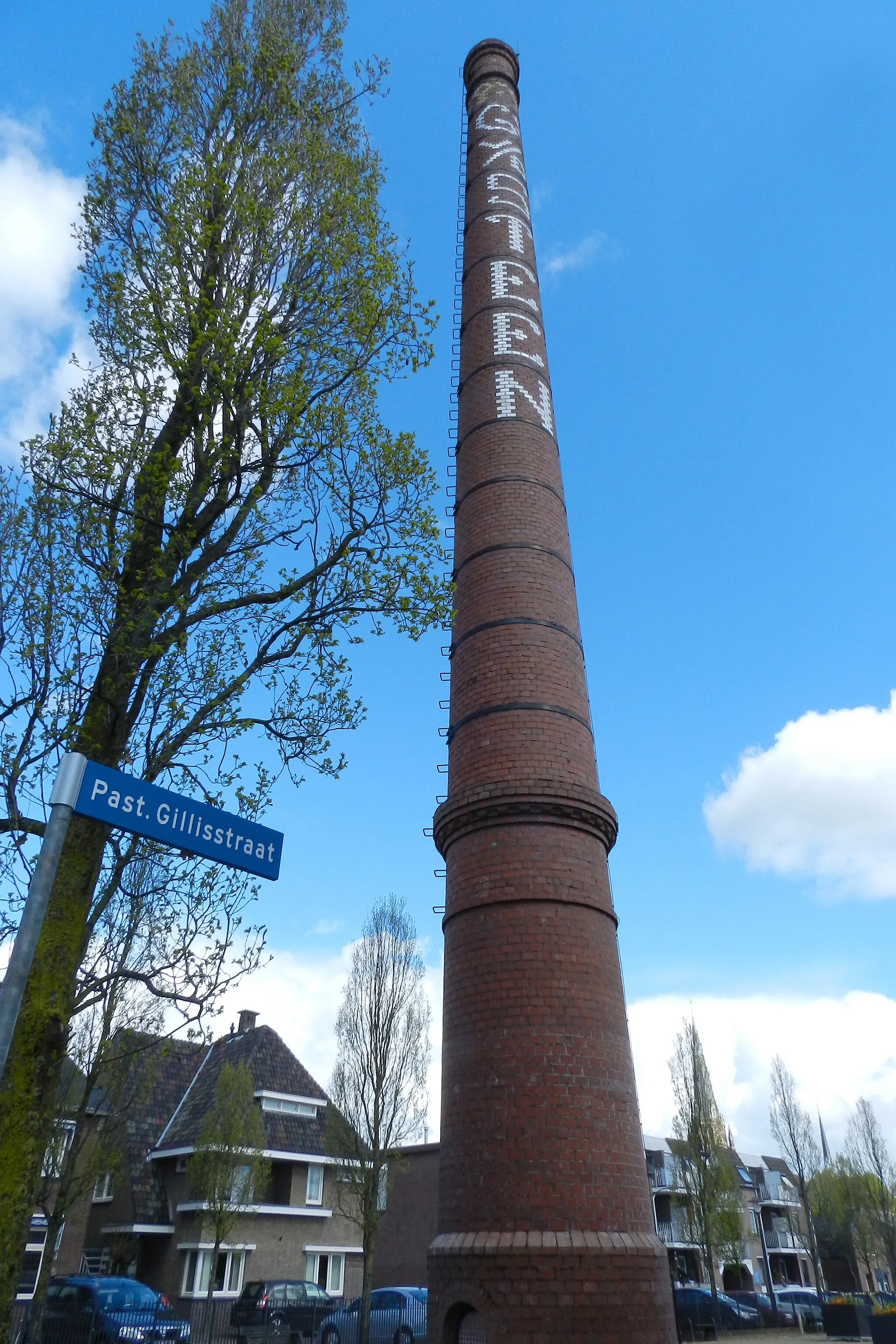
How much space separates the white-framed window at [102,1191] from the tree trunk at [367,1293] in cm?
947

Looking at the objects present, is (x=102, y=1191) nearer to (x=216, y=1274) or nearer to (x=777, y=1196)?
(x=216, y=1274)

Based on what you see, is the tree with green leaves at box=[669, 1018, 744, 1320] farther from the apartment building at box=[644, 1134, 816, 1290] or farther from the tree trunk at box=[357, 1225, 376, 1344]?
the tree trunk at box=[357, 1225, 376, 1344]

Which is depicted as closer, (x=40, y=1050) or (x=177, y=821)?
(x=177, y=821)

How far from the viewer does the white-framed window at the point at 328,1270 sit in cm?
2583

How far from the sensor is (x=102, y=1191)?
27250 mm

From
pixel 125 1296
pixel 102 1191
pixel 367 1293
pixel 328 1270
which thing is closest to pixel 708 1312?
pixel 328 1270

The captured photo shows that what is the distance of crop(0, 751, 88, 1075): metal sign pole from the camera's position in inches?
147

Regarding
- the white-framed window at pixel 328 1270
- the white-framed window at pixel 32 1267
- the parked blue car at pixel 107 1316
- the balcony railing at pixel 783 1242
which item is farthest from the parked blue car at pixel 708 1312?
the balcony railing at pixel 783 1242

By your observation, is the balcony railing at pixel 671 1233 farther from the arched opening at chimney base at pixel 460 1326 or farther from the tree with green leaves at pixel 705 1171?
the arched opening at chimney base at pixel 460 1326

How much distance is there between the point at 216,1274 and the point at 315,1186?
3.95 metres

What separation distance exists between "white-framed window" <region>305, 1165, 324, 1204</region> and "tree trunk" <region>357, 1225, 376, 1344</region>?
267 inches

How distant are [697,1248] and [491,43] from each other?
156 feet

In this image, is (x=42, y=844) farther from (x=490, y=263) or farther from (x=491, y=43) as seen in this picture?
(x=491, y=43)

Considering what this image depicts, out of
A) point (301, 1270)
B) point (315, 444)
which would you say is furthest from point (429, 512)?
point (301, 1270)
